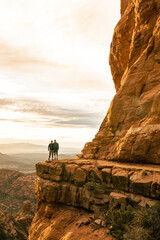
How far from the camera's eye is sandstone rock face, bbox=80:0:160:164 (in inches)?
488

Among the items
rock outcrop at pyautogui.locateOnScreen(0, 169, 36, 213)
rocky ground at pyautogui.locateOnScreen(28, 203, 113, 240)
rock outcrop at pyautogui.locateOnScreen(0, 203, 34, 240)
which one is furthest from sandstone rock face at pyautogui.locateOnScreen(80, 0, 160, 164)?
rock outcrop at pyautogui.locateOnScreen(0, 169, 36, 213)

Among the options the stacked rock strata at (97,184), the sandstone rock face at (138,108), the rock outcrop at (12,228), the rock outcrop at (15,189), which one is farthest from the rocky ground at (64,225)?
the rock outcrop at (15,189)

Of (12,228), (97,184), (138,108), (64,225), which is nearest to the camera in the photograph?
(97,184)

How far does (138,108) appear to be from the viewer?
14.7 m

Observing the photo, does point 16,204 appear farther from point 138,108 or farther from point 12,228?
point 138,108

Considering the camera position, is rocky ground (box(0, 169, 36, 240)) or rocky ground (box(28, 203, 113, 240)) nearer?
rocky ground (box(28, 203, 113, 240))

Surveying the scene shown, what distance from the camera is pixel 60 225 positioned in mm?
12977

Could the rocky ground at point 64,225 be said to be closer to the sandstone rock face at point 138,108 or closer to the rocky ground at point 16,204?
the sandstone rock face at point 138,108

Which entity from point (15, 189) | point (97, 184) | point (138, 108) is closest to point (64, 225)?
point (97, 184)

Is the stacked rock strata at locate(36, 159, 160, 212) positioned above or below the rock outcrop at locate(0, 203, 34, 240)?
above

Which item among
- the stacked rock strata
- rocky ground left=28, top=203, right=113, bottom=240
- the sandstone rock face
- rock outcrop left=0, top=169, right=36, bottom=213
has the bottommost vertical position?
rock outcrop left=0, top=169, right=36, bottom=213

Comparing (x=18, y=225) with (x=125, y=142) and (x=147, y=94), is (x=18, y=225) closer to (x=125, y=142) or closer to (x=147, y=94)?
(x=125, y=142)

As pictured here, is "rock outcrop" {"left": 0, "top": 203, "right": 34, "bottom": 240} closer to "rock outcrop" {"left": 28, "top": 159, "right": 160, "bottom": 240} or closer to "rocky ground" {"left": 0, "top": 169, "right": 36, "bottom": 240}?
"rocky ground" {"left": 0, "top": 169, "right": 36, "bottom": 240}

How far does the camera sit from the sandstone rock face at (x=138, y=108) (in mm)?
12395
